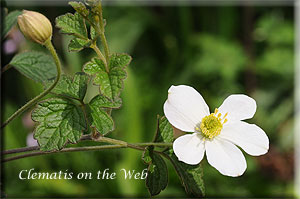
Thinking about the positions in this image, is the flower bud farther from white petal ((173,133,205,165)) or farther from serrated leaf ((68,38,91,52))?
white petal ((173,133,205,165))

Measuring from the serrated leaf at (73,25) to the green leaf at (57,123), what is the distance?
3.7 inches

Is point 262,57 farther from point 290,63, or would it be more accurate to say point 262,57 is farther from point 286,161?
point 286,161

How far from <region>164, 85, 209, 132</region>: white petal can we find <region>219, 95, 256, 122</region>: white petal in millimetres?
37

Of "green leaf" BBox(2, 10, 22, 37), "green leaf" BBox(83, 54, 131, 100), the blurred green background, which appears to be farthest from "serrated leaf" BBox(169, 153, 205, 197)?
the blurred green background

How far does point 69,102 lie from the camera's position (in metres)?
0.57

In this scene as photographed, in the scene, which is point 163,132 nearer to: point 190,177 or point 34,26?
point 190,177

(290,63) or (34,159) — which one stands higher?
(290,63)

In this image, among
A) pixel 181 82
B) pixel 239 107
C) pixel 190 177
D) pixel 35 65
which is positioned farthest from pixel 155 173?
pixel 181 82

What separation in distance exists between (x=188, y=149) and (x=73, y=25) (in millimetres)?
230

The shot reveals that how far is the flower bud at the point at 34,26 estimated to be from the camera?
21.0 inches

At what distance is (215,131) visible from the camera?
596mm

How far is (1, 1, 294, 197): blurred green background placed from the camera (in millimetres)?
1761

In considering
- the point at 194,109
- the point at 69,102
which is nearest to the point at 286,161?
the point at 194,109

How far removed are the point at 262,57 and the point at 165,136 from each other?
1.58 meters
